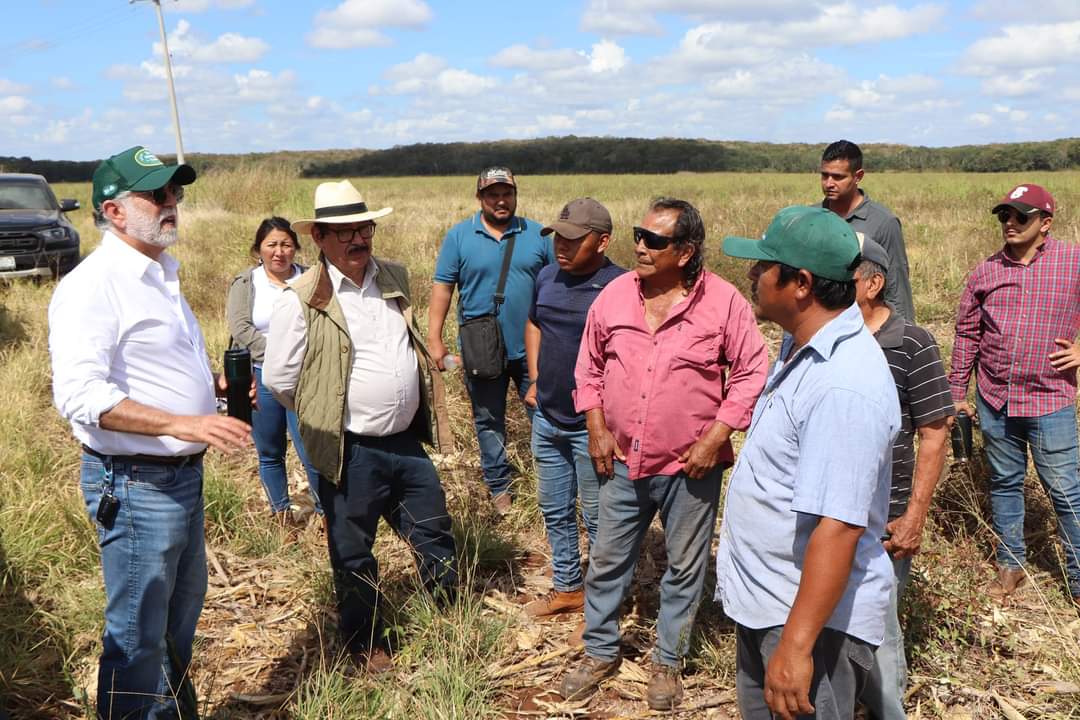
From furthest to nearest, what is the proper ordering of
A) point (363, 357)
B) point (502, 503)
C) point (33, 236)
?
1. point (33, 236)
2. point (502, 503)
3. point (363, 357)

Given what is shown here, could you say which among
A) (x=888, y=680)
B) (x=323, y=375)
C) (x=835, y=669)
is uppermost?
(x=323, y=375)

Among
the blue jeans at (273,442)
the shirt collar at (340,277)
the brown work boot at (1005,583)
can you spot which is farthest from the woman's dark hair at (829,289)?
the blue jeans at (273,442)

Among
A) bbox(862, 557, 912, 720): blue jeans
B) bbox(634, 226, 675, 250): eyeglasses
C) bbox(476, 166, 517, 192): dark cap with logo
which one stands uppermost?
bbox(476, 166, 517, 192): dark cap with logo

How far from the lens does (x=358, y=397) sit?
335 cm

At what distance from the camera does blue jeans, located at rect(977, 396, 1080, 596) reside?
3869mm

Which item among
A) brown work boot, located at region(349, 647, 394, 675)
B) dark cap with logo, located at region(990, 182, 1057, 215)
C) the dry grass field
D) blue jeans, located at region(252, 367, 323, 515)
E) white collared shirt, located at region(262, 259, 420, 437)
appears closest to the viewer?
the dry grass field

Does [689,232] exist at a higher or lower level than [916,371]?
higher

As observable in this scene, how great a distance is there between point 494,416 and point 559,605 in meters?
1.41

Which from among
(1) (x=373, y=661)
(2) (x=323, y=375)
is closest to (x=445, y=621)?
(1) (x=373, y=661)

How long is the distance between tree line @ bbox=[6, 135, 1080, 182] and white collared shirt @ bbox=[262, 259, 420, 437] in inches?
2271

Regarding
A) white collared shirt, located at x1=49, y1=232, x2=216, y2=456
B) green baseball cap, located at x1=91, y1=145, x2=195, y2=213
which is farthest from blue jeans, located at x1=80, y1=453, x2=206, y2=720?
green baseball cap, located at x1=91, y1=145, x2=195, y2=213

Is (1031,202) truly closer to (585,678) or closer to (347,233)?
(585,678)

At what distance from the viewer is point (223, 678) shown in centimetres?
363

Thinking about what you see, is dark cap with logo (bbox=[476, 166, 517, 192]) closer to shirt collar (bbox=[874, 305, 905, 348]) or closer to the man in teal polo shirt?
the man in teal polo shirt
